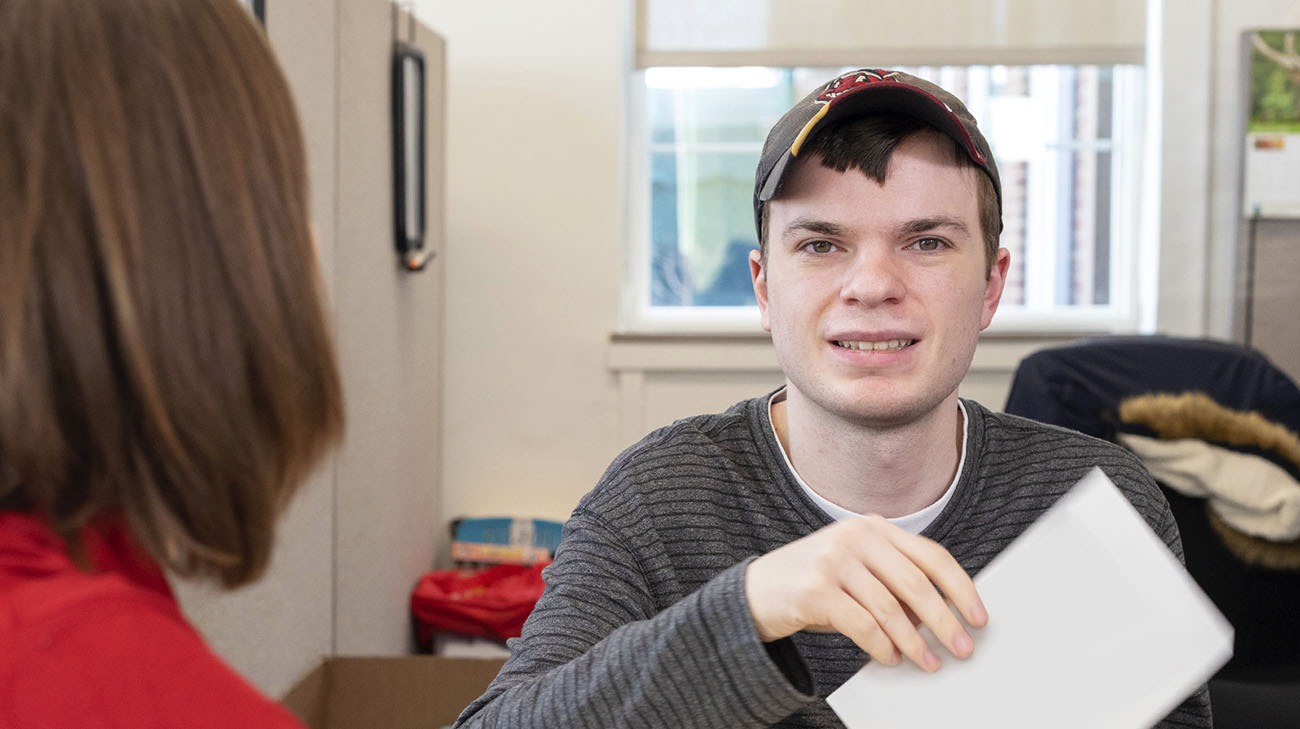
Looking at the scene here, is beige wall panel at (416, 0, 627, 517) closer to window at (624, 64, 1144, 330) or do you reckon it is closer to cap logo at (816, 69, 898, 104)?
window at (624, 64, 1144, 330)

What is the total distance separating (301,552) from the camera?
1.90 m

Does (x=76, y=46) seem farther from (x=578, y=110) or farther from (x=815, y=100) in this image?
(x=578, y=110)

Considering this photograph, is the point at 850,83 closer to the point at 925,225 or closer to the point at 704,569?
the point at 925,225

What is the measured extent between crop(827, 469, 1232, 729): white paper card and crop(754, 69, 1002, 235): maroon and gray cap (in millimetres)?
418

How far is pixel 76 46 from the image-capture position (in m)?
0.46

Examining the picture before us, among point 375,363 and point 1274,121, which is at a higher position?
point 1274,121

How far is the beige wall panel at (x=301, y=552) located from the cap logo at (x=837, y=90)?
2.81 ft

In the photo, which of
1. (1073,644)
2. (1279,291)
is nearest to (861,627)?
(1073,644)

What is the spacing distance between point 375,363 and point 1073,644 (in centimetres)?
181

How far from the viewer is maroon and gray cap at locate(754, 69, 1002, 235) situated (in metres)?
1.00

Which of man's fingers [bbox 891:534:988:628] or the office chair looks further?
the office chair

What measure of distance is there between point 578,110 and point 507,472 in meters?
0.96

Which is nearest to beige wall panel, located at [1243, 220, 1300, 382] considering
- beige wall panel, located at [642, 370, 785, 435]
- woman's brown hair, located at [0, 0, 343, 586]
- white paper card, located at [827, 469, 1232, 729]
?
beige wall panel, located at [642, 370, 785, 435]

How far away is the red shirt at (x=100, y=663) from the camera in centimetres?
41
